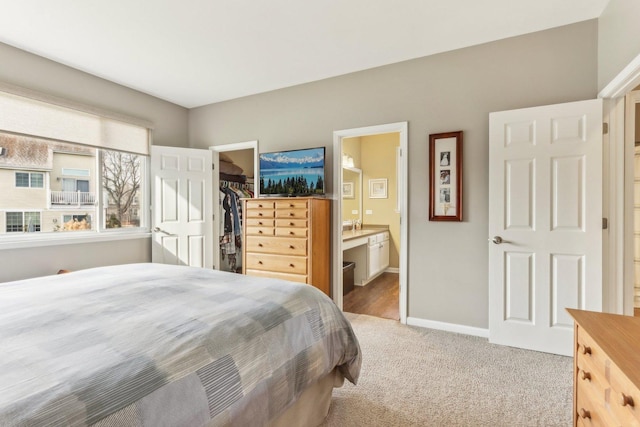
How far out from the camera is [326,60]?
124 inches

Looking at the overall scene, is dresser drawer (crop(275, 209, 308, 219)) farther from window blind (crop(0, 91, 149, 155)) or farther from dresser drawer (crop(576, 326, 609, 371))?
dresser drawer (crop(576, 326, 609, 371))

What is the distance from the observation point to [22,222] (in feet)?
9.71

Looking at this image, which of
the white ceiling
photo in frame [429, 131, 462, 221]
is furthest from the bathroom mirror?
photo in frame [429, 131, 462, 221]

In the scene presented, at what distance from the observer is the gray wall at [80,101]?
2850 mm

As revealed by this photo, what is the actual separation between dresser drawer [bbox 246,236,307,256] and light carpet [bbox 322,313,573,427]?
3.58 feet

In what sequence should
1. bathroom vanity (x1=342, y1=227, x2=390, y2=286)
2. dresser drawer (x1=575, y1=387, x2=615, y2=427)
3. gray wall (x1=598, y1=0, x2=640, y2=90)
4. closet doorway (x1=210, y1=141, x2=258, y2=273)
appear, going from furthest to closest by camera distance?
1. bathroom vanity (x1=342, y1=227, x2=390, y2=286)
2. closet doorway (x1=210, y1=141, x2=258, y2=273)
3. gray wall (x1=598, y1=0, x2=640, y2=90)
4. dresser drawer (x1=575, y1=387, x2=615, y2=427)

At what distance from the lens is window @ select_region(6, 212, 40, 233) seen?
114 inches

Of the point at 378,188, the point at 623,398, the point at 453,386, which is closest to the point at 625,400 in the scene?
the point at 623,398

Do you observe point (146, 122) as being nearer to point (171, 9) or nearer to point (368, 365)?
point (171, 9)

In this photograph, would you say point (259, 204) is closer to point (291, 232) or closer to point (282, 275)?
point (291, 232)

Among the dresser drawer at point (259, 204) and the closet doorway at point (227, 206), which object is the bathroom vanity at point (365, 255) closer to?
the dresser drawer at point (259, 204)

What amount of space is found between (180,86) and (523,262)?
413 cm

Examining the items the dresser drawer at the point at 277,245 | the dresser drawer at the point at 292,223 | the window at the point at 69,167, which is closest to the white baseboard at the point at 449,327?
the dresser drawer at the point at 277,245

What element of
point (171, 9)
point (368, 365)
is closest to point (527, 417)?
point (368, 365)
